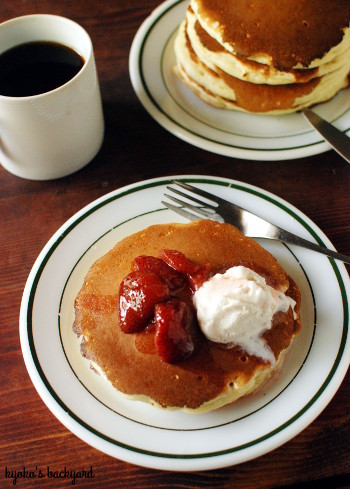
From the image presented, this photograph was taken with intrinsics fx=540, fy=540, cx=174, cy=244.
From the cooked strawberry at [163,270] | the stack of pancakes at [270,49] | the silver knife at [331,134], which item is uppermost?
the stack of pancakes at [270,49]

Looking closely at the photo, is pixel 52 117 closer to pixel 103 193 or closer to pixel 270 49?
pixel 103 193

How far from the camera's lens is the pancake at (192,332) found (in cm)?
94

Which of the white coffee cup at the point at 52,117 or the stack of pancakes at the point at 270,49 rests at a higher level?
the stack of pancakes at the point at 270,49

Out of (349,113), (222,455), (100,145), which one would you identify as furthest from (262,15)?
(222,455)

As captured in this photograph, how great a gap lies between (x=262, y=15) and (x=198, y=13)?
0.51 ft

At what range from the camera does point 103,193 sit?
134cm

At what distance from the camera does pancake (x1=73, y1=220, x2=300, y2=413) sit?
0.94 m

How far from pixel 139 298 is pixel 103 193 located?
1.53 ft

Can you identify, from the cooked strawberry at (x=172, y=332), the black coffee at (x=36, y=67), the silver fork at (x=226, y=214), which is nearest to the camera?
the cooked strawberry at (x=172, y=332)

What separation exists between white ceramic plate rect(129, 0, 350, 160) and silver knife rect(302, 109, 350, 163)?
0.02m

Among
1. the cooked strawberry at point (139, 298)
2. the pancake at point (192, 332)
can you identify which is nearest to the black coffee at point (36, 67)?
the pancake at point (192, 332)

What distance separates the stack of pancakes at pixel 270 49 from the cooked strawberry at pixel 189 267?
0.52 metres

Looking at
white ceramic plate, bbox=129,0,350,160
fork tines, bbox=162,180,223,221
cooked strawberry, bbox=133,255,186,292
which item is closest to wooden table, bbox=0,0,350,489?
white ceramic plate, bbox=129,0,350,160

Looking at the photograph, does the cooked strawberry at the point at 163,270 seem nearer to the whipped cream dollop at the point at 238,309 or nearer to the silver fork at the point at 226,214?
the whipped cream dollop at the point at 238,309
